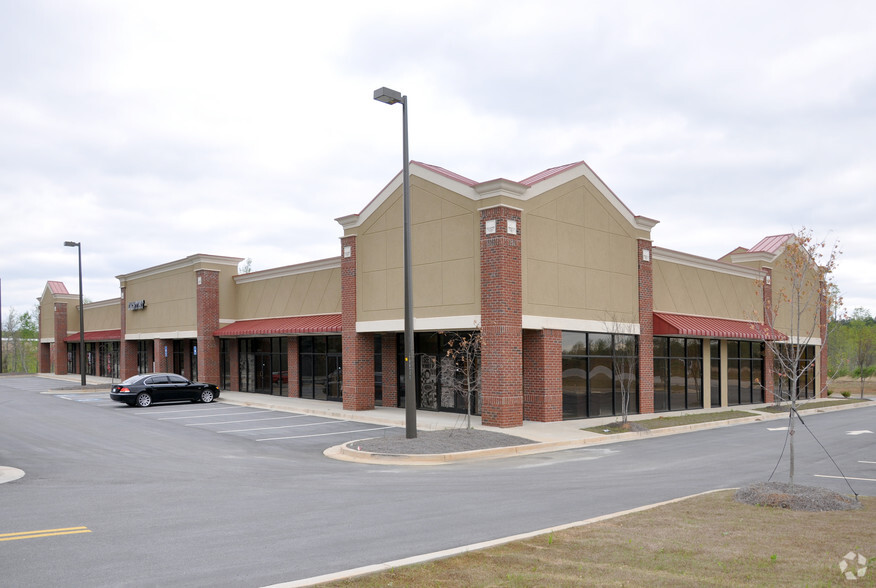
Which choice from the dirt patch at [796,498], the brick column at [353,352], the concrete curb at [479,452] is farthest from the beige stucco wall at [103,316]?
the dirt patch at [796,498]

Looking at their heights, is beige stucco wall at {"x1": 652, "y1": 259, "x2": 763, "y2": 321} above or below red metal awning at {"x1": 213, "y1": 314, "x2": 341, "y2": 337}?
above

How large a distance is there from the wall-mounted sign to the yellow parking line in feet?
121

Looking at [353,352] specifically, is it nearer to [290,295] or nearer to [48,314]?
[290,295]

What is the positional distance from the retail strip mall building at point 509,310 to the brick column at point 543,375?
0.06m

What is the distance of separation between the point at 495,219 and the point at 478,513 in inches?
478

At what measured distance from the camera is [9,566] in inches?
282

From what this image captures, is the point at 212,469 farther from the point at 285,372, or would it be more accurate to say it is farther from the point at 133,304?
the point at 133,304

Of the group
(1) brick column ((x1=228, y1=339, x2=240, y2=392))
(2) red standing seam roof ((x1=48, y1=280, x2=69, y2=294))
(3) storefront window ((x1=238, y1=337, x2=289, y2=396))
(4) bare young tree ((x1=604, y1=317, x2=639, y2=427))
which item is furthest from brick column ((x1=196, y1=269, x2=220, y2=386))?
(2) red standing seam roof ((x1=48, y1=280, x2=69, y2=294))

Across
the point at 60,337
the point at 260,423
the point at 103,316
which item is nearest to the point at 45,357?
the point at 60,337

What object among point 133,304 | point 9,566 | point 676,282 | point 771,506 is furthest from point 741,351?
point 133,304

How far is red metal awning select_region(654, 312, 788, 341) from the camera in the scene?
85.8 ft

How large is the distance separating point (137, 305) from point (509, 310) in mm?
31552

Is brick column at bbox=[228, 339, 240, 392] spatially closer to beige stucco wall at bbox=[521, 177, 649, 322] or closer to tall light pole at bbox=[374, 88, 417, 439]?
beige stucco wall at bbox=[521, 177, 649, 322]

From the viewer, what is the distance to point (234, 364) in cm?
3684
